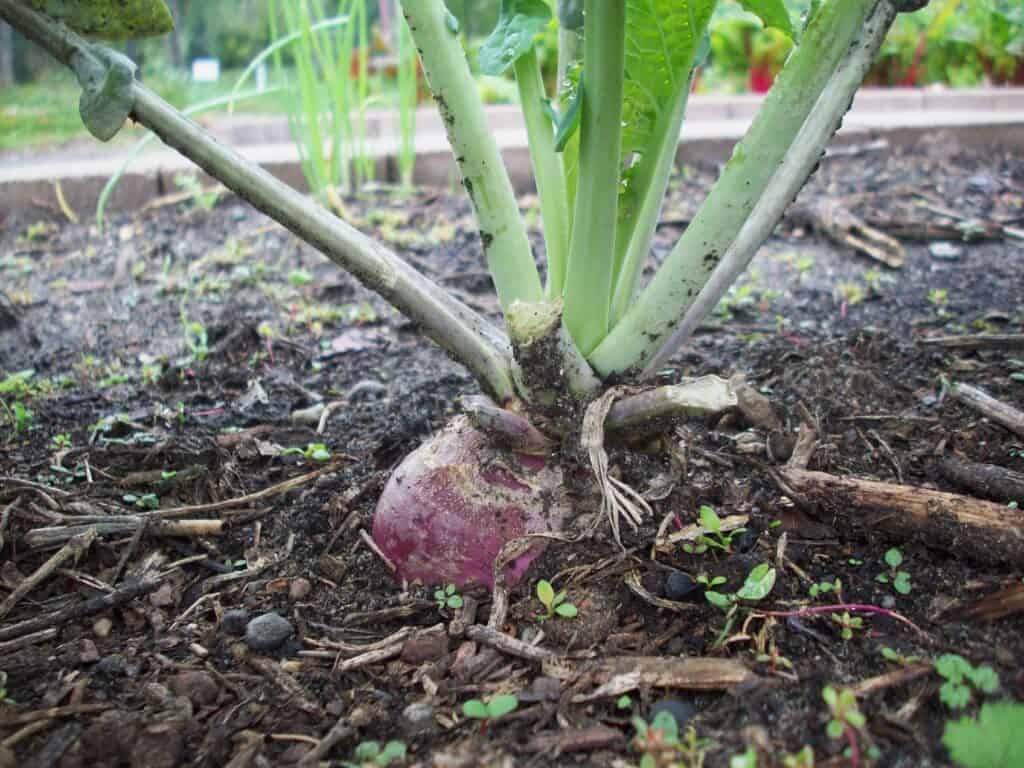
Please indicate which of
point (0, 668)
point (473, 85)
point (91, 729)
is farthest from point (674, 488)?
point (0, 668)

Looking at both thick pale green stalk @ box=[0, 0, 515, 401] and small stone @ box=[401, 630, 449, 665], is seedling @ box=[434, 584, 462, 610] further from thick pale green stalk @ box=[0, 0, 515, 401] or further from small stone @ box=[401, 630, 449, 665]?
thick pale green stalk @ box=[0, 0, 515, 401]

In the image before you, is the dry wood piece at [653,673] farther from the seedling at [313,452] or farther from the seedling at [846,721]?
the seedling at [313,452]

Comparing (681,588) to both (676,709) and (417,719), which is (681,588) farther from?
(417,719)

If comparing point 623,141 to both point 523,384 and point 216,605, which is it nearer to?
point 523,384

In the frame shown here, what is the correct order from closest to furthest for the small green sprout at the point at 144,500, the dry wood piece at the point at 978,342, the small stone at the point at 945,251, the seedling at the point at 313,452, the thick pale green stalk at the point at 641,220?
1. the thick pale green stalk at the point at 641,220
2. the small green sprout at the point at 144,500
3. the seedling at the point at 313,452
4. the dry wood piece at the point at 978,342
5. the small stone at the point at 945,251

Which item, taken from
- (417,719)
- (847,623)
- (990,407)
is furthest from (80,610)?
(990,407)

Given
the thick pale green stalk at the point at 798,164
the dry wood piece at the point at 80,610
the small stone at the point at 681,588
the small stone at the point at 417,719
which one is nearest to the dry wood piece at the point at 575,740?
the small stone at the point at 417,719

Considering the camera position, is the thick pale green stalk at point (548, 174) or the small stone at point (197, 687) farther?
the thick pale green stalk at point (548, 174)
